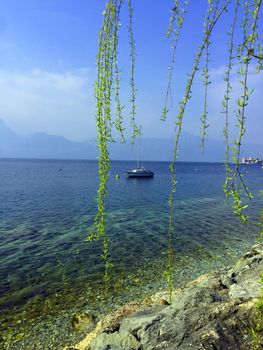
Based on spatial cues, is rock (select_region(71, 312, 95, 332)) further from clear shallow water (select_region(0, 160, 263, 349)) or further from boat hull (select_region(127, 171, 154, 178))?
boat hull (select_region(127, 171, 154, 178))

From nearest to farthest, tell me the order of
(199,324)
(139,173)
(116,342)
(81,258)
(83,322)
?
1. (199,324)
2. (116,342)
3. (83,322)
4. (81,258)
5. (139,173)

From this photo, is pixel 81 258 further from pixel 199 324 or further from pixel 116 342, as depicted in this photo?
pixel 199 324

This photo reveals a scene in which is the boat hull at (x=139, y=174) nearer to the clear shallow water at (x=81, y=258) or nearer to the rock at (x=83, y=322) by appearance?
the clear shallow water at (x=81, y=258)

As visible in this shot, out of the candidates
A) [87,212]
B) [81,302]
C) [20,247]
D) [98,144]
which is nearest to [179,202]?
[87,212]

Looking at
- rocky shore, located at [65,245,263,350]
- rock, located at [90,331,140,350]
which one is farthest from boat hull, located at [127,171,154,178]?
rock, located at [90,331,140,350]

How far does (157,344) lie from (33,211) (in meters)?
36.1

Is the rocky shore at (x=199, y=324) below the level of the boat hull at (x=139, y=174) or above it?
above

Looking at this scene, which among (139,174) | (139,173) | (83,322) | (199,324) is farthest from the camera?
(139,174)

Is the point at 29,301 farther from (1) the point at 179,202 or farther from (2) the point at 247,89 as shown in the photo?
(1) the point at 179,202

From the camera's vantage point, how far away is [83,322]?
13477mm

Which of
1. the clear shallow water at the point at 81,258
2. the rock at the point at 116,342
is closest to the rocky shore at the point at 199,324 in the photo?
the rock at the point at 116,342

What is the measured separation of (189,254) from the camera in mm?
23328

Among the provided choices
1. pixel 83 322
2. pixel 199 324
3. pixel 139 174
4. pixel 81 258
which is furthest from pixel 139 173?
pixel 199 324

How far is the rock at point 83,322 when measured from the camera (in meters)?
13.2
